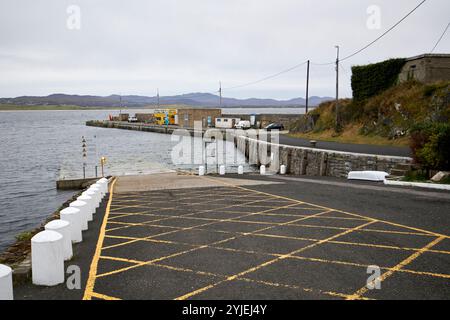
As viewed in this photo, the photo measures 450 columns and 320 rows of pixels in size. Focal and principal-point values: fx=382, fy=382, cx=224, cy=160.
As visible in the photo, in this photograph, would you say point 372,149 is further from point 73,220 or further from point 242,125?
point 242,125

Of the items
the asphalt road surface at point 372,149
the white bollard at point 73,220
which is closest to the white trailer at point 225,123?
the asphalt road surface at point 372,149

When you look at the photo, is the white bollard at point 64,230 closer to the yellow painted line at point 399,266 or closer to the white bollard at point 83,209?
the white bollard at point 83,209

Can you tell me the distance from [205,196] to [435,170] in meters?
10.2

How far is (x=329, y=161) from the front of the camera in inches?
969

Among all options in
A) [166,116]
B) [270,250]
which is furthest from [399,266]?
[166,116]

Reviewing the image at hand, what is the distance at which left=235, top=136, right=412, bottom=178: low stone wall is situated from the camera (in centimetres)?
2071

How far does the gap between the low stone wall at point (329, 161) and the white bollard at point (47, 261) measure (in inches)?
696

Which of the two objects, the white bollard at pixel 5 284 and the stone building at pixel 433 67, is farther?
the stone building at pixel 433 67

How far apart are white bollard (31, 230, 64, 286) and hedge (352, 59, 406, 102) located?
39.5 m

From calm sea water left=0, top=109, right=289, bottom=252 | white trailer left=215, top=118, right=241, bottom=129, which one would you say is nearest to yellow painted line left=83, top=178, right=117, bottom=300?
calm sea water left=0, top=109, right=289, bottom=252

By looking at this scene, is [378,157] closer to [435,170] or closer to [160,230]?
[435,170]

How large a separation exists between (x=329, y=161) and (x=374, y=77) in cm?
2074

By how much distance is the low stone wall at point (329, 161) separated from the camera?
20708 mm

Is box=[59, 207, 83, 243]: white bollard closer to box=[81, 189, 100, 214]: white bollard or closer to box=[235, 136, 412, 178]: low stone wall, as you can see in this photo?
box=[81, 189, 100, 214]: white bollard
